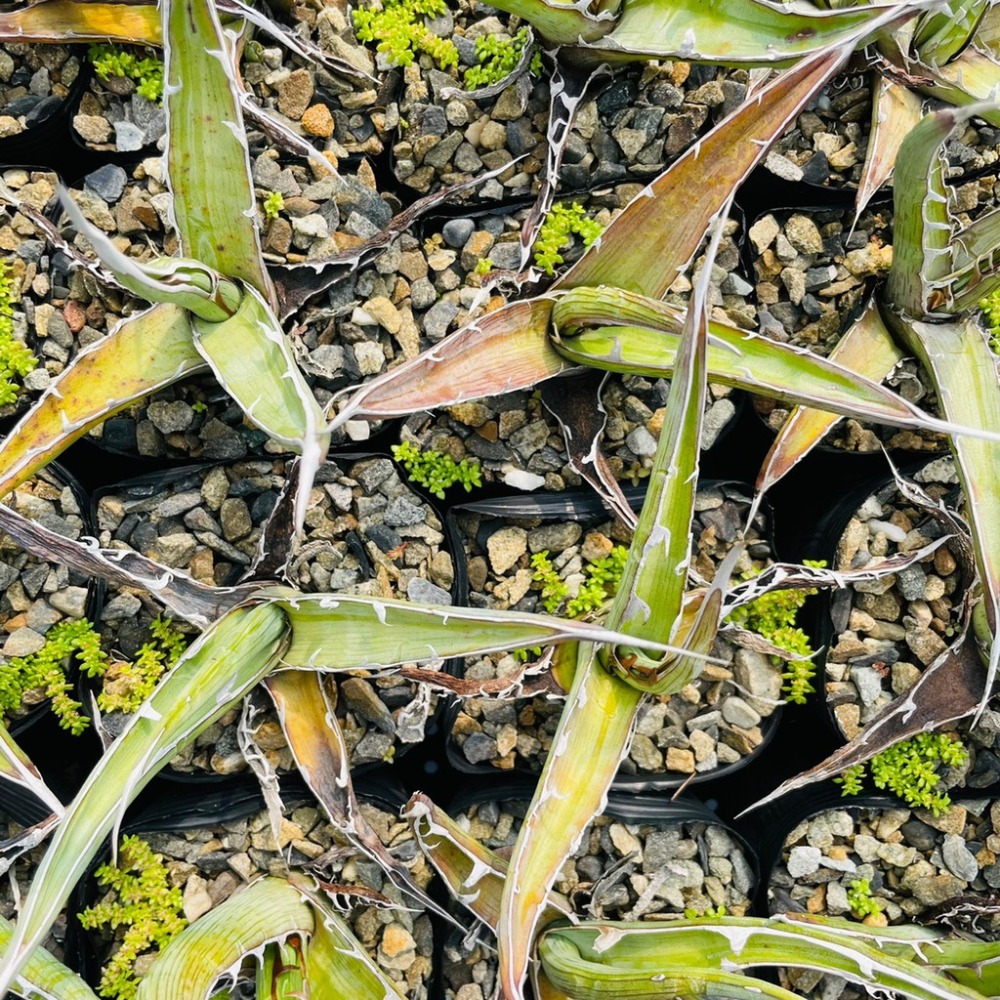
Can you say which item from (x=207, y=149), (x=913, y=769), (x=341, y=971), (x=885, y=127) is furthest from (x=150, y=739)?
(x=885, y=127)

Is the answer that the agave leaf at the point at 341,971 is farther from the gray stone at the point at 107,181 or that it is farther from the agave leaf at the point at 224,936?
the gray stone at the point at 107,181

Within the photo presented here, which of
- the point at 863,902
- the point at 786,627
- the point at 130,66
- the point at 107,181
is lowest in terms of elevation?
the point at 863,902

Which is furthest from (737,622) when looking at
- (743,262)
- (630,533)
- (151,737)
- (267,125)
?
(267,125)

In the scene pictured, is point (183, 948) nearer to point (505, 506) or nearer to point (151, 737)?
point (151, 737)

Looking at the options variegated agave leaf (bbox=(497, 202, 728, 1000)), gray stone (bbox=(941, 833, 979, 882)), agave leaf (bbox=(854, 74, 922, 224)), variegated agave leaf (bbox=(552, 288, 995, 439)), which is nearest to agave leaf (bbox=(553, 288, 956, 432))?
variegated agave leaf (bbox=(552, 288, 995, 439))

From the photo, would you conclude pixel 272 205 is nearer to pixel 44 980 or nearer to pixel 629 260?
Answer: pixel 629 260
